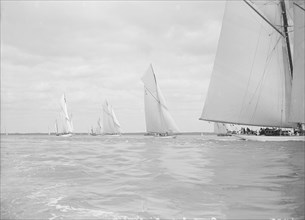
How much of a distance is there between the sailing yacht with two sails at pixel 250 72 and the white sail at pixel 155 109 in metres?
35.1

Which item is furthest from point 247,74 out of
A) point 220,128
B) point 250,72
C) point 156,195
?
point 220,128

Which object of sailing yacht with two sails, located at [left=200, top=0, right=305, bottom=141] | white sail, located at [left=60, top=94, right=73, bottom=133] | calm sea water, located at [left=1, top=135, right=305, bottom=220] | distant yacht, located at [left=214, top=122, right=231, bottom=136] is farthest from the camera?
white sail, located at [left=60, top=94, right=73, bottom=133]

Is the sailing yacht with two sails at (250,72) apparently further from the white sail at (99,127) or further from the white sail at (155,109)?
the white sail at (99,127)

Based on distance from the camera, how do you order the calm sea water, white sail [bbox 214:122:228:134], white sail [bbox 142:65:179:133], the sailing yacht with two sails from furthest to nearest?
1. white sail [bbox 214:122:228:134]
2. white sail [bbox 142:65:179:133]
3. the sailing yacht with two sails
4. the calm sea water

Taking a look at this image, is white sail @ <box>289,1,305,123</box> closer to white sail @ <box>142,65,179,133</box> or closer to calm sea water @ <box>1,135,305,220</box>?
calm sea water @ <box>1,135,305,220</box>

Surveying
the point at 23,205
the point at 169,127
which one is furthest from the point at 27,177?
the point at 169,127

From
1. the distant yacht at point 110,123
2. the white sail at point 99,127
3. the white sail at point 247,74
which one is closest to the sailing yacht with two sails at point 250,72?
the white sail at point 247,74

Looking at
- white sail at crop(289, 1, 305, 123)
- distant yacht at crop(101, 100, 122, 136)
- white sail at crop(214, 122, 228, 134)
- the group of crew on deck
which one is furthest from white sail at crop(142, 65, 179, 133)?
distant yacht at crop(101, 100, 122, 136)

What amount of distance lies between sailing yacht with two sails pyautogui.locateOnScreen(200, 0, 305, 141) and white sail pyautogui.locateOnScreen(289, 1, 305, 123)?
6.45 meters

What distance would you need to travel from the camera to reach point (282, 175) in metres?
13.9

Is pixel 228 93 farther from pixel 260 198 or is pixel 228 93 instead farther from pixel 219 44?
pixel 260 198

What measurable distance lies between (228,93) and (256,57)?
6176mm

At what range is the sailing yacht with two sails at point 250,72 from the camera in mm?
49469

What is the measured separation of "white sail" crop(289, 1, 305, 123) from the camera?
136 ft
